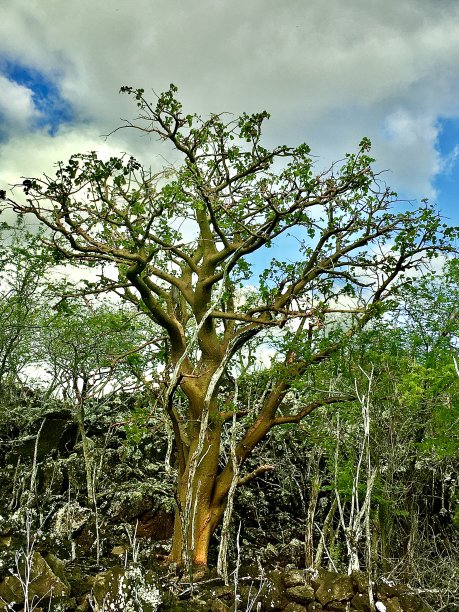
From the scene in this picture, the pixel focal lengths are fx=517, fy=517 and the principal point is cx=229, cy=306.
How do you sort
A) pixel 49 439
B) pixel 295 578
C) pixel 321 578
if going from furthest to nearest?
pixel 49 439, pixel 295 578, pixel 321 578

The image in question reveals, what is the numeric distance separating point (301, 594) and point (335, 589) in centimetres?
57

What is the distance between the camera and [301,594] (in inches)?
340

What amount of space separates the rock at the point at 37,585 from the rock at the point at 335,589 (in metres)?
4.09

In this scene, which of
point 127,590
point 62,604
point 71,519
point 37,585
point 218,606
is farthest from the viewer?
point 71,519

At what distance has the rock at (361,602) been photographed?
26.9ft

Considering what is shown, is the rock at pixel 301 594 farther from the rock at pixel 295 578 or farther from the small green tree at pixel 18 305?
the small green tree at pixel 18 305

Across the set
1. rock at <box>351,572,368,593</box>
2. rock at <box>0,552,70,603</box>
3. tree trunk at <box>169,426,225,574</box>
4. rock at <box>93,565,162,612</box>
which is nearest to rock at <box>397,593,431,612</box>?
rock at <box>351,572,368,593</box>

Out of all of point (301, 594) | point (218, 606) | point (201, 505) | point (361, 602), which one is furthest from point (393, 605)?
point (201, 505)

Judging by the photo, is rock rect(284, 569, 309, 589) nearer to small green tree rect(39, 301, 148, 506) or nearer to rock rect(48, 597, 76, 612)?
rock rect(48, 597, 76, 612)

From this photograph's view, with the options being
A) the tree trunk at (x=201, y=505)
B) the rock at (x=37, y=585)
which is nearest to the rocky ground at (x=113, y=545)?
the rock at (x=37, y=585)

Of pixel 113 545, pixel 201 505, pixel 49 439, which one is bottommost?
pixel 113 545

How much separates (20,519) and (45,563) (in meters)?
8.00

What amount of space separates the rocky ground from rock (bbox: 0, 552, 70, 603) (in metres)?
0.01

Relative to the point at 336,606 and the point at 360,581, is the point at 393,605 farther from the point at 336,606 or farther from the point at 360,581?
the point at 336,606
